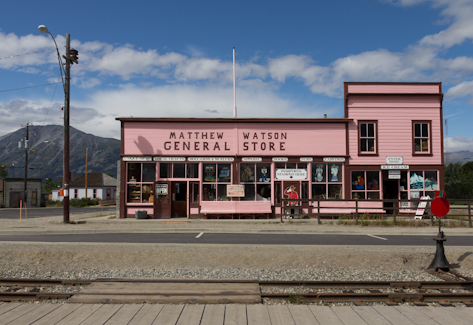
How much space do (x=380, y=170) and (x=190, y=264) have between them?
17.3 meters

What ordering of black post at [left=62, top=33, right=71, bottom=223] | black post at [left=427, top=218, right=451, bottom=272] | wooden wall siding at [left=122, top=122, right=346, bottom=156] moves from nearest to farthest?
black post at [left=427, top=218, right=451, bottom=272], black post at [left=62, top=33, right=71, bottom=223], wooden wall siding at [left=122, top=122, right=346, bottom=156]

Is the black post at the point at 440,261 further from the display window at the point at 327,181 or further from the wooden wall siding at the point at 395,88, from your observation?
the wooden wall siding at the point at 395,88

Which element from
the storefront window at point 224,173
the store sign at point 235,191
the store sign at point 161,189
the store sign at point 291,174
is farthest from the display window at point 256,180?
the store sign at point 161,189

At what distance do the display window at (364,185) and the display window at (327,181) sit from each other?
952 millimetres

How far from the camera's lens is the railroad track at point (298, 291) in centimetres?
646

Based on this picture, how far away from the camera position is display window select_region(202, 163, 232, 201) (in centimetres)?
2247

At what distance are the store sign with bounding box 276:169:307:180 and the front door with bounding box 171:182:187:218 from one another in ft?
20.1

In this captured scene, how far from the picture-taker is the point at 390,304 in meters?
6.40

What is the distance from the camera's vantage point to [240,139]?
905 inches

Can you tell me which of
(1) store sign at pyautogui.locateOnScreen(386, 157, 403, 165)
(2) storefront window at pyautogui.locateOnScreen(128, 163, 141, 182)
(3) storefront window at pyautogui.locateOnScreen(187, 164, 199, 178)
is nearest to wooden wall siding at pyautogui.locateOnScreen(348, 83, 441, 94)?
(1) store sign at pyautogui.locateOnScreen(386, 157, 403, 165)

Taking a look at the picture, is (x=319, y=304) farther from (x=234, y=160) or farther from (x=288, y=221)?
(x=234, y=160)

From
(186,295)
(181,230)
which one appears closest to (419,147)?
(181,230)

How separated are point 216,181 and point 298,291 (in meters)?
15.6

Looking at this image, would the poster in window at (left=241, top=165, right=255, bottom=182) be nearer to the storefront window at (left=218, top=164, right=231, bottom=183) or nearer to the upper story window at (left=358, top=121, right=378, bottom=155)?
the storefront window at (left=218, top=164, right=231, bottom=183)
